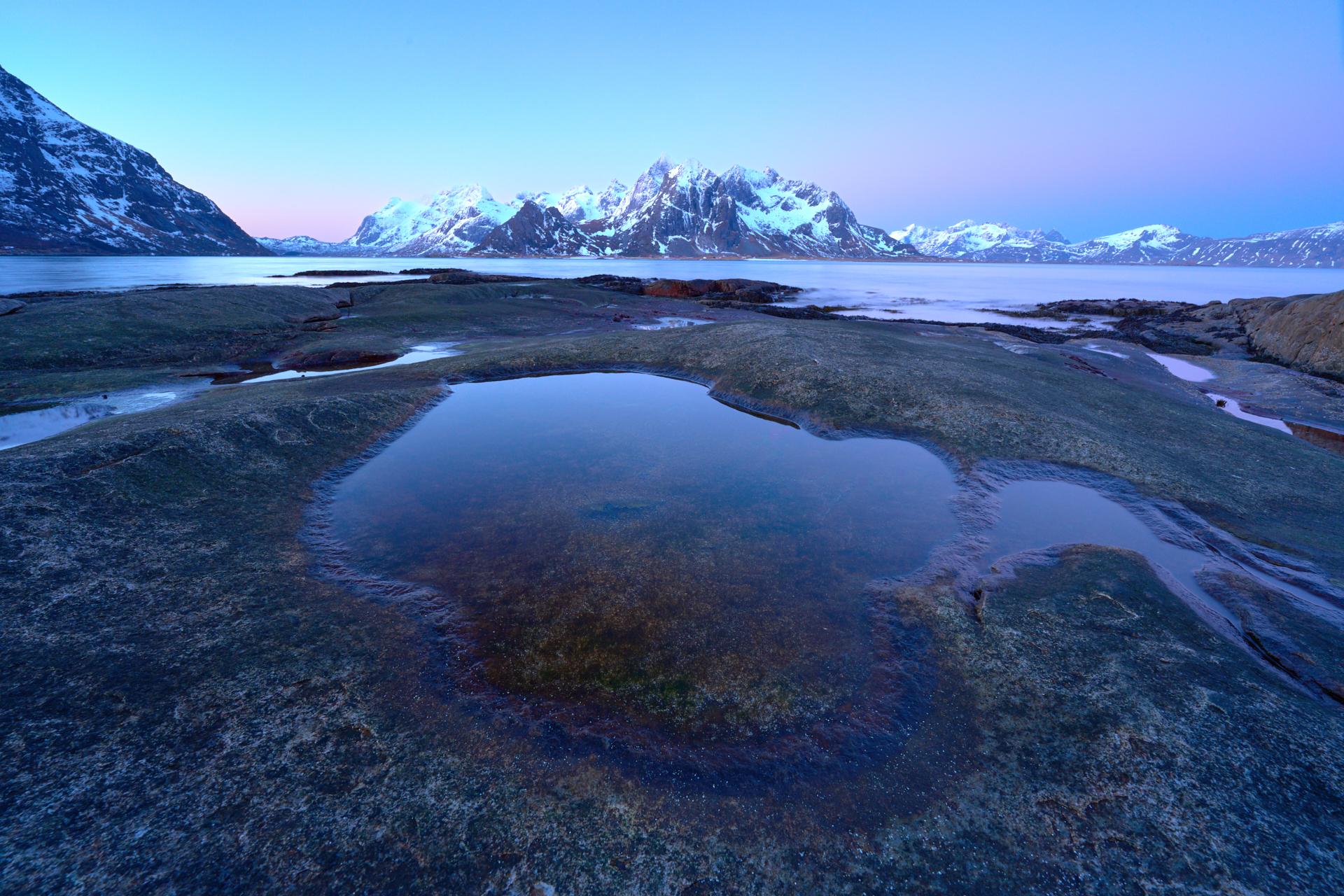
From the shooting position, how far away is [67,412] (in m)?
22.5

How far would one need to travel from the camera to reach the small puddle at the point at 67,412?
1966cm

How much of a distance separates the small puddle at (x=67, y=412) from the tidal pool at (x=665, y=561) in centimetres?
1313

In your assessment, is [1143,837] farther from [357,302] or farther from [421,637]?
[357,302]

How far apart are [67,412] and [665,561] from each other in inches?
1106

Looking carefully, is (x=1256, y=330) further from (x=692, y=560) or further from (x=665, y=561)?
(x=665, y=561)

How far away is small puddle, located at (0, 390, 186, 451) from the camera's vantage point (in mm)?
19656

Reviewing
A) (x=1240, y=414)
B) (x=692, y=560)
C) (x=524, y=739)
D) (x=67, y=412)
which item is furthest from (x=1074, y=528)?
(x=67, y=412)

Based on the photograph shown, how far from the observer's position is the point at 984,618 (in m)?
10.4

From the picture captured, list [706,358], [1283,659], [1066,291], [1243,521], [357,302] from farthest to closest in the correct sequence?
1. [1066,291]
2. [357,302]
3. [706,358]
4. [1243,521]
5. [1283,659]

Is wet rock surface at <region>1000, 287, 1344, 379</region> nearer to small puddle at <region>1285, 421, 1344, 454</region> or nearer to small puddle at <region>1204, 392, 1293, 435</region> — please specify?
small puddle at <region>1204, 392, 1293, 435</region>

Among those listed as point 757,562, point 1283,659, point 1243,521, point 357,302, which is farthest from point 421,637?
point 357,302

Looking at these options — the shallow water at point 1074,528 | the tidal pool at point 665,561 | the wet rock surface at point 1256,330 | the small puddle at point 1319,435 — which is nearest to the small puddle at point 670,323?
the tidal pool at point 665,561

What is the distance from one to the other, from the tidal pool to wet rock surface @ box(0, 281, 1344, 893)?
63 cm

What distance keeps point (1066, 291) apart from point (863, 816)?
619ft
